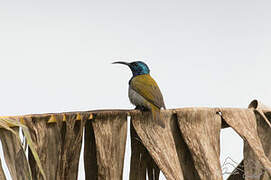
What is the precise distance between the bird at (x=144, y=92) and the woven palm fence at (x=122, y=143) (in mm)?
115

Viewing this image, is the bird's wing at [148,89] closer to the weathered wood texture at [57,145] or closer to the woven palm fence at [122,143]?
the woven palm fence at [122,143]

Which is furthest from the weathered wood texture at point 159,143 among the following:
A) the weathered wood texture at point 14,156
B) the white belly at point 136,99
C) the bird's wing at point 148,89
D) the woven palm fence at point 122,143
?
the weathered wood texture at point 14,156

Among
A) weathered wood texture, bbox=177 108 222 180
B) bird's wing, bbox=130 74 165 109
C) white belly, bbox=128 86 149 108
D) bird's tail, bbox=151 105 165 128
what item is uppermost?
bird's wing, bbox=130 74 165 109

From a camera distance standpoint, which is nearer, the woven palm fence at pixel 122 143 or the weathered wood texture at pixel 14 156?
the weathered wood texture at pixel 14 156

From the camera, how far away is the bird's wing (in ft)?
12.3

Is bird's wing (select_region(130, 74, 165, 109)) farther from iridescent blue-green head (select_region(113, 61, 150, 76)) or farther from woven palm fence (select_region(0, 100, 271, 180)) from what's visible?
woven palm fence (select_region(0, 100, 271, 180))

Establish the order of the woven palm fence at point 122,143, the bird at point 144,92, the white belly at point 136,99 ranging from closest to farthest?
1. the woven palm fence at point 122,143
2. the bird at point 144,92
3. the white belly at point 136,99

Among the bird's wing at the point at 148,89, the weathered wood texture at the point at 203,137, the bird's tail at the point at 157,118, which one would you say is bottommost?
the weathered wood texture at the point at 203,137

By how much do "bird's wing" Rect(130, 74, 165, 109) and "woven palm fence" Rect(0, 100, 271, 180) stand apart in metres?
0.21

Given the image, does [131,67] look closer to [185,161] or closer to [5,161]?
[185,161]

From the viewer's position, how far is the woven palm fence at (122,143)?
10.3ft

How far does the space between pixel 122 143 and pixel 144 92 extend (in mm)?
734

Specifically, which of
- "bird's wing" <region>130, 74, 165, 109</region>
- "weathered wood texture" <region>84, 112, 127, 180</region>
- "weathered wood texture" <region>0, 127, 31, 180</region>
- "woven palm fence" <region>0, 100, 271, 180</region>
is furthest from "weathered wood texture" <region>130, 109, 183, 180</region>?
"weathered wood texture" <region>0, 127, 31, 180</region>

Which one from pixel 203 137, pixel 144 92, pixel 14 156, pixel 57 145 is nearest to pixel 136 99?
pixel 144 92
